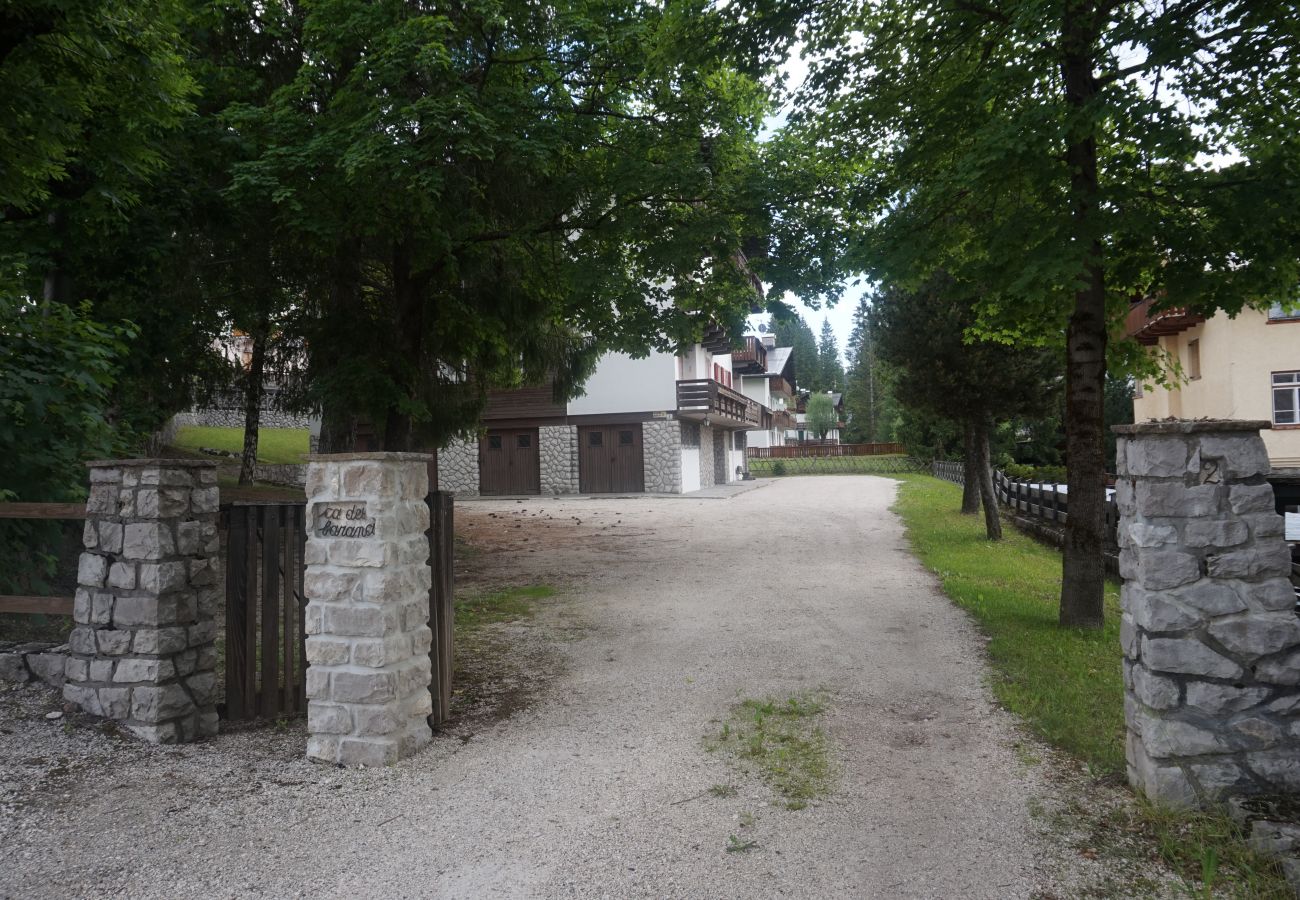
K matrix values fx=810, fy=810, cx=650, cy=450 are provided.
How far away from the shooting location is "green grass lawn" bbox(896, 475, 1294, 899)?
3195 mm

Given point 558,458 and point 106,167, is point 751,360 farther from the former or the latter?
point 106,167

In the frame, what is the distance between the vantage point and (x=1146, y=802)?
369 cm

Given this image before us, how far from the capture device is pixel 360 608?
171 inches

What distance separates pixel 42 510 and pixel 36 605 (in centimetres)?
60

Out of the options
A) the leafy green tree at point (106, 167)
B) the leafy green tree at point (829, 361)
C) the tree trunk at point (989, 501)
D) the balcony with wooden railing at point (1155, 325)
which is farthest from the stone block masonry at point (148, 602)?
the leafy green tree at point (829, 361)

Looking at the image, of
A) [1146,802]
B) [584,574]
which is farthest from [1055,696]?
[584,574]

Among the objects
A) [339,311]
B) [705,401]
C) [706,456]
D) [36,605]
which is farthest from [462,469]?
[36,605]

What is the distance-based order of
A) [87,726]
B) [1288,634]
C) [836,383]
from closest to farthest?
[1288,634] → [87,726] → [836,383]

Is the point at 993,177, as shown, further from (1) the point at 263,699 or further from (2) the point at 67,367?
(2) the point at 67,367

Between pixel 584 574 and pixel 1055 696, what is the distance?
272 inches

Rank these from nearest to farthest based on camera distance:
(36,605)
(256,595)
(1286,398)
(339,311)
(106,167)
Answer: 1. (256,595)
2. (36,605)
3. (106,167)
4. (339,311)
5. (1286,398)

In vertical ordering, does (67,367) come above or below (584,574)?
above

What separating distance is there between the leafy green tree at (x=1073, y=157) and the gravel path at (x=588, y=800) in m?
3.15

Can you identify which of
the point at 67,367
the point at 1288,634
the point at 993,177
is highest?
the point at 993,177
